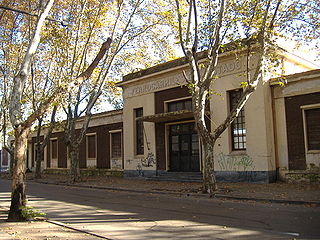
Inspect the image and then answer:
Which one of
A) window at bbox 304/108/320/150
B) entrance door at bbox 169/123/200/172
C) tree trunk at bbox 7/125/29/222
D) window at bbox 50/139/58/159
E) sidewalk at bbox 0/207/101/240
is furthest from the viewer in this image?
window at bbox 50/139/58/159

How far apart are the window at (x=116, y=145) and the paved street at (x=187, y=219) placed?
13704mm

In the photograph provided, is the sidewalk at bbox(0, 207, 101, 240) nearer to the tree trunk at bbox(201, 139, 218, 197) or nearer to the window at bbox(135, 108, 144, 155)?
the tree trunk at bbox(201, 139, 218, 197)

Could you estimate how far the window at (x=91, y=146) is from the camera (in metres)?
28.5

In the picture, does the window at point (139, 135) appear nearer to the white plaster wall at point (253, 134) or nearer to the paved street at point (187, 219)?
the white plaster wall at point (253, 134)

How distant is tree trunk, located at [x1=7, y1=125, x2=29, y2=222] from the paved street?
3.30 feet

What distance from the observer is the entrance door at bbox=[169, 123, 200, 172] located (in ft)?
65.5

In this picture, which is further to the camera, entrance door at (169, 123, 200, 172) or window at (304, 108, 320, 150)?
entrance door at (169, 123, 200, 172)

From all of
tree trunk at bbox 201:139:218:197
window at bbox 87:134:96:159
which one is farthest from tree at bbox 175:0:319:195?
window at bbox 87:134:96:159

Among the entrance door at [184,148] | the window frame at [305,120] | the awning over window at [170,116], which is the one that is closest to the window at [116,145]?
the entrance door at [184,148]

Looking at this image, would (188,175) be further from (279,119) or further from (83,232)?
(83,232)

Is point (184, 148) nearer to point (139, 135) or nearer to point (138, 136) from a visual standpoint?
point (139, 135)

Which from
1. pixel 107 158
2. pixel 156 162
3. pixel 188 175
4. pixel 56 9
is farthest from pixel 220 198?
pixel 107 158

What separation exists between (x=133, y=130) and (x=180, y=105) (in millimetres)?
4454

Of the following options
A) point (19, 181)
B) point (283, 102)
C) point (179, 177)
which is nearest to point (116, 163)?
point (179, 177)
